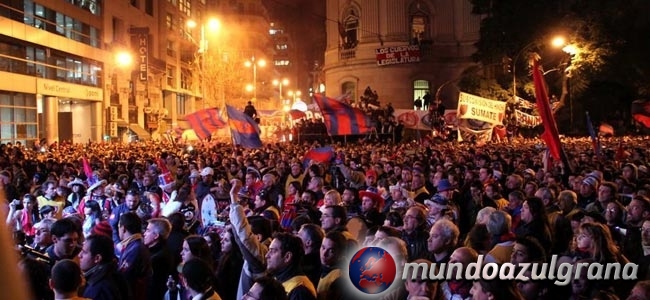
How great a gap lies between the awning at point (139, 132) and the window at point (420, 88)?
68.2 ft

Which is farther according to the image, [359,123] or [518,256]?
[359,123]

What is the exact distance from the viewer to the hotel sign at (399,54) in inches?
1807

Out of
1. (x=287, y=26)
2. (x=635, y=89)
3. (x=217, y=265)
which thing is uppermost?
(x=287, y=26)

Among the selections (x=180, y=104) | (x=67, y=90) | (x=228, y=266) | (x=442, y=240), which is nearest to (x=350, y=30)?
(x=67, y=90)

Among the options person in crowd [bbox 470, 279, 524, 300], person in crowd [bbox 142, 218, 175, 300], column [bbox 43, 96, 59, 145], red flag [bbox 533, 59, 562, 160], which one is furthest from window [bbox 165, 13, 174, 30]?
person in crowd [bbox 470, 279, 524, 300]

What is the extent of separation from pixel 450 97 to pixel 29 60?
1093 inches

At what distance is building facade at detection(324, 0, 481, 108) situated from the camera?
46469 mm

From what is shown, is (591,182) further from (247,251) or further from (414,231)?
(247,251)

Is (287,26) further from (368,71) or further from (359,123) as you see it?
(359,123)

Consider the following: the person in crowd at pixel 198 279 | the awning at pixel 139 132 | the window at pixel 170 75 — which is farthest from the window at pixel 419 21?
the person in crowd at pixel 198 279

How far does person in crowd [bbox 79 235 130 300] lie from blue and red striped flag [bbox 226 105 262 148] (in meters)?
11.3

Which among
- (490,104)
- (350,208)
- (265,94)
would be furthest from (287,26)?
(350,208)

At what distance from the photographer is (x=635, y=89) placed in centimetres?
3884

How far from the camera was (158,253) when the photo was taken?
5625mm
